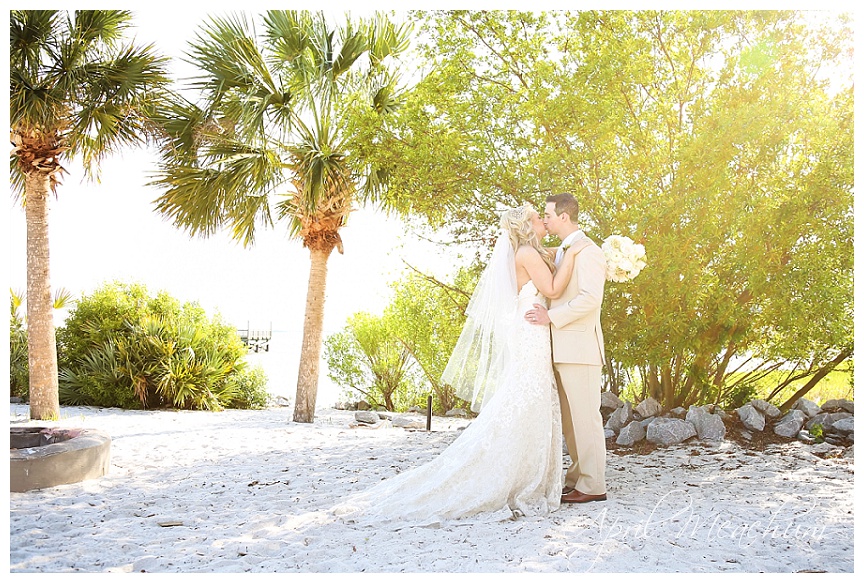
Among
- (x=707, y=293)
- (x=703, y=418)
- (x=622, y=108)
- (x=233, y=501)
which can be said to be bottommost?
(x=233, y=501)

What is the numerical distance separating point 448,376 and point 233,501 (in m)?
1.59

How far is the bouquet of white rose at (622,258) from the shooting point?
4.66 meters

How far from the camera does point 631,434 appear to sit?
21.0 feet

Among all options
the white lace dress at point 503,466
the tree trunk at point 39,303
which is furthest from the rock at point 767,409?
the tree trunk at point 39,303

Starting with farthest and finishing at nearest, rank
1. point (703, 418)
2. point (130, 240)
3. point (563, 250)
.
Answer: point (130, 240)
point (703, 418)
point (563, 250)

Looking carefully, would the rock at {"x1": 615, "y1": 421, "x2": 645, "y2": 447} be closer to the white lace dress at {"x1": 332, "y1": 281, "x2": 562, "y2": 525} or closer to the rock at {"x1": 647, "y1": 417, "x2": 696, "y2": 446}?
the rock at {"x1": 647, "y1": 417, "x2": 696, "y2": 446}

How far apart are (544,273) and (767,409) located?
12.0ft

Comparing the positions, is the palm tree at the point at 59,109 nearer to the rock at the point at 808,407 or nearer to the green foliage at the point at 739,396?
the green foliage at the point at 739,396

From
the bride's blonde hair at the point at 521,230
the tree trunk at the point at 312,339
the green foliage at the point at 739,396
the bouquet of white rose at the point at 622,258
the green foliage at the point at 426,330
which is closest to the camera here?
the bride's blonde hair at the point at 521,230

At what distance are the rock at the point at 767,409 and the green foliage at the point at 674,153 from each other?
17.9 inches

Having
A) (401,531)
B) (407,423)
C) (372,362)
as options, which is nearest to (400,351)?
(372,362)

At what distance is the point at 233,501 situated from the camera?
14.6 feet
